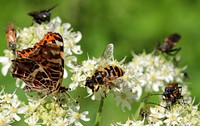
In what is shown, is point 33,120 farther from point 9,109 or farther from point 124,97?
point 124,97

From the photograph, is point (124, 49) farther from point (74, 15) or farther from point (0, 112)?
point (0, 112)

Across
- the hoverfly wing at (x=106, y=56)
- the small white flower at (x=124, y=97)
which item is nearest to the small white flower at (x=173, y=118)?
the small white flower at (x=124, y=97)

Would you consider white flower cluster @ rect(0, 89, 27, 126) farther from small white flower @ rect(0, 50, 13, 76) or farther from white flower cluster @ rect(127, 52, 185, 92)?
white flower cluster @ rect(127, 52, 185, 92)

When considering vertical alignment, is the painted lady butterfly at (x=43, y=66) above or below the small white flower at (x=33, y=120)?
above

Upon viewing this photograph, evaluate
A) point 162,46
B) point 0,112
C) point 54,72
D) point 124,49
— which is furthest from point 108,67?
point 124,49

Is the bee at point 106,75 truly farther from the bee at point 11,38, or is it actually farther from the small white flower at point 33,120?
the bee at point 11,38

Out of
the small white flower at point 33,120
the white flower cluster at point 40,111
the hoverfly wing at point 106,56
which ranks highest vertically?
the hoverfly wing at point 106,56

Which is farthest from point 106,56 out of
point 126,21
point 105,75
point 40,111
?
point 126,21
